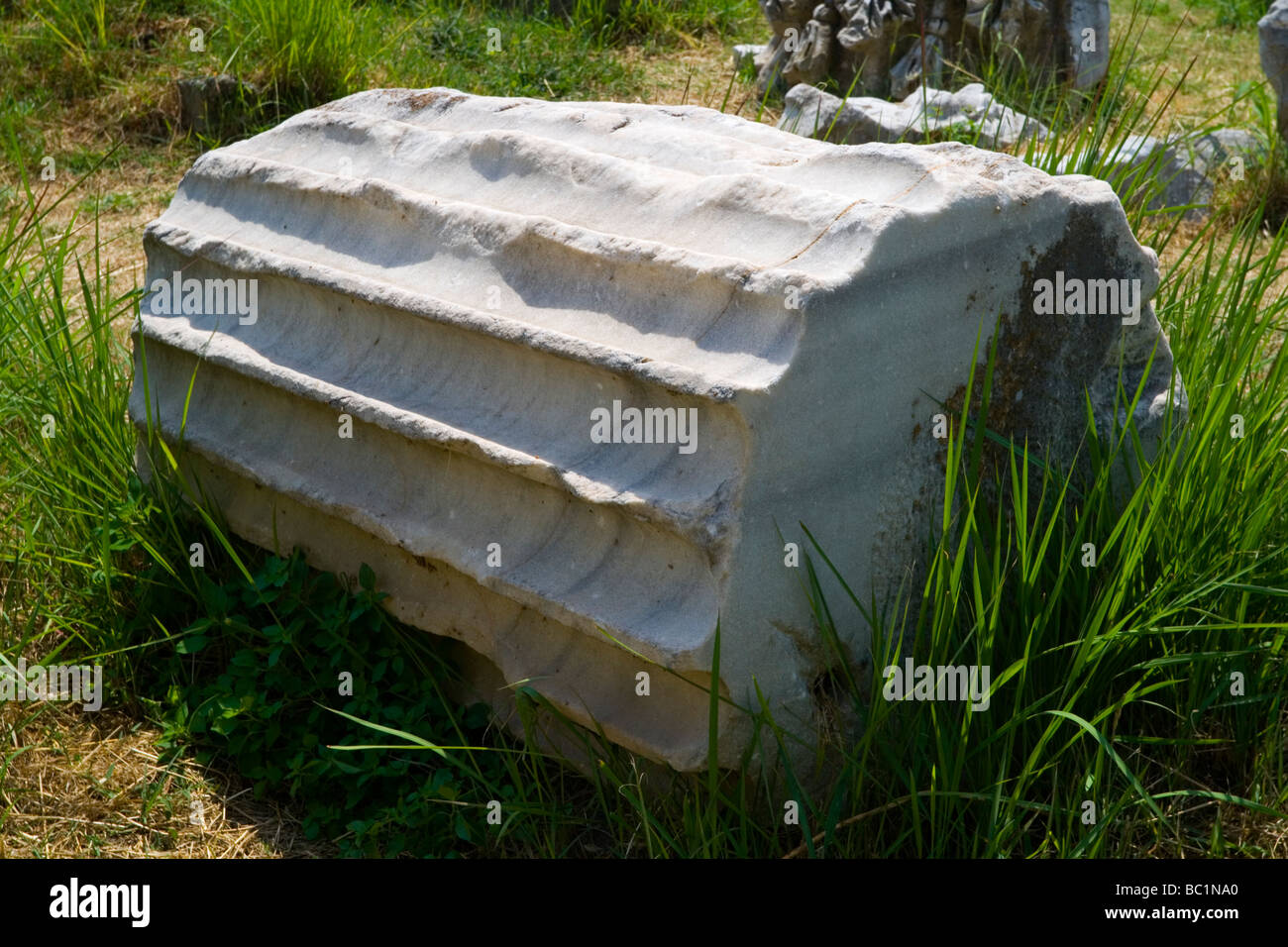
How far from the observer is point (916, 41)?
20.3 feet

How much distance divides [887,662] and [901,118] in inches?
132

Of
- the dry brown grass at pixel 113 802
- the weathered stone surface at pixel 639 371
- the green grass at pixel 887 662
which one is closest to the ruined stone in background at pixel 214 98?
the green grass at pixel 887 662

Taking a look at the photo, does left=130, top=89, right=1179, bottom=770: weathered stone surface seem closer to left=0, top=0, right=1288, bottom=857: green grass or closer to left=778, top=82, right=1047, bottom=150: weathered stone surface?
left=0, top=0, right=1288, bottom=857: green grass

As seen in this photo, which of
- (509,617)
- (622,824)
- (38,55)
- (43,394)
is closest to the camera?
(622,824)

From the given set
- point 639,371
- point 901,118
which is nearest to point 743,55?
point 901,118

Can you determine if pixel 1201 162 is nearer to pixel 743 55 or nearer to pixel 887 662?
pixel 743 55

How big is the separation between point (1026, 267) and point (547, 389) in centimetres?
90

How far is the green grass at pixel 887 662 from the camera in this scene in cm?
218

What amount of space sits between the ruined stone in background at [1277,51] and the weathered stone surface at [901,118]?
0.91 meters

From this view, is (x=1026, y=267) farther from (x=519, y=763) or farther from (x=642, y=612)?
(x=519, y=763)

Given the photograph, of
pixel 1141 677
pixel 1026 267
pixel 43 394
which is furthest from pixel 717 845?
pixel 43 394

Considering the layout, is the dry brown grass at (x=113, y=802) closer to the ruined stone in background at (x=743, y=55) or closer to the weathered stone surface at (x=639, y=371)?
the weathered stone surface at (x=639, y=371)

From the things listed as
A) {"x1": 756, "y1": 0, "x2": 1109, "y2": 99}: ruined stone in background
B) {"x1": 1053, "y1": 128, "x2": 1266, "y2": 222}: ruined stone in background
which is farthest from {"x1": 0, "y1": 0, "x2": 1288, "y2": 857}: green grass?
{"x1": 756, "y1": 0, "x2": 1109, "y2": 99}: ruined stone in background

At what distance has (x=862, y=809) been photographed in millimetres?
2232
